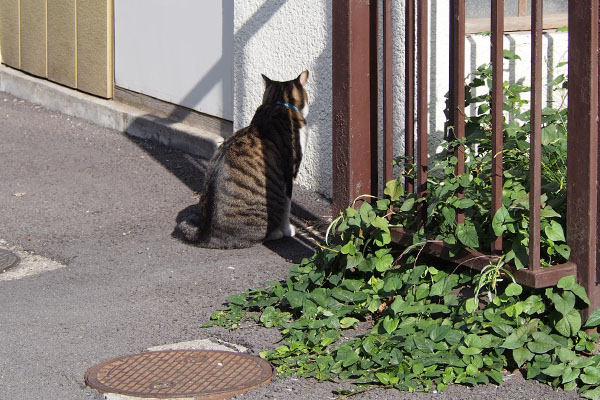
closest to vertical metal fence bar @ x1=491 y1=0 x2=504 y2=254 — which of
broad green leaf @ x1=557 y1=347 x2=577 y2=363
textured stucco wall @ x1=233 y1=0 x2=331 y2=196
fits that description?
broad green leaf @ x1=557 y1=347 x2=577 y2=363

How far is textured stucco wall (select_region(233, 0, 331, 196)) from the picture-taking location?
6453 millimetres

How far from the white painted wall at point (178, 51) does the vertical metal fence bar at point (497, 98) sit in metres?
4.18

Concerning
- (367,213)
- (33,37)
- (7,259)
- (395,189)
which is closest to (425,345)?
(367,213)

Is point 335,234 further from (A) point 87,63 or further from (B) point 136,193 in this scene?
(A) point 87,63

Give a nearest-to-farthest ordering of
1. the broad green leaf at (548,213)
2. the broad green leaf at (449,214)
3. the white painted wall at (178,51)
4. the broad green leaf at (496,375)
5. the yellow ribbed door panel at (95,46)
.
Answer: the broad green leaf at (496,375), the broad green leaf at (548,213), the broad green leaf at (449,214), the white painted wall at (178,51), the yellow ribbed door panel at (95,46)

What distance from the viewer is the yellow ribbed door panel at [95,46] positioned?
30.5 feet

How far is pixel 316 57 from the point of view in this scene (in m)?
6.49

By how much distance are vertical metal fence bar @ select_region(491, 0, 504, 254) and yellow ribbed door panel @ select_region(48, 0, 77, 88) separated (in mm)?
7038

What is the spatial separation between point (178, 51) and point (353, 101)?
4.28 m

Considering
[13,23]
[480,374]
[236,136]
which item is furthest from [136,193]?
[13,23]

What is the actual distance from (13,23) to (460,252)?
343 inches

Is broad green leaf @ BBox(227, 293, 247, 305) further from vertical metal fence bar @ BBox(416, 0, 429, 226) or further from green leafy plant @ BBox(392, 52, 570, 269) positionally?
vertical metal fence bar @ BBox(416, 0, 429, 226)

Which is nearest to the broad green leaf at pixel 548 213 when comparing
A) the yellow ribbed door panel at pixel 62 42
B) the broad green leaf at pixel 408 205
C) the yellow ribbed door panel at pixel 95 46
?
the broad green leaf at pixel 408 205

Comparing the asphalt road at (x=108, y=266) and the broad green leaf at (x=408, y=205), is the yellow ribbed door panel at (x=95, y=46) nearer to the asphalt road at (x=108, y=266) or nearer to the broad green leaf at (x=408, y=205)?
the asphalt road at (x=108, y=266)
